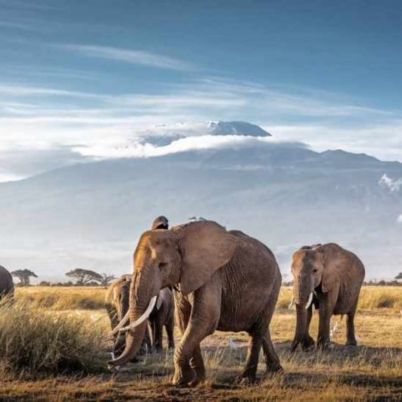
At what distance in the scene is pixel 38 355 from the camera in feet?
46.0

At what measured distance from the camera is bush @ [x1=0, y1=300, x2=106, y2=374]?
14047 mm

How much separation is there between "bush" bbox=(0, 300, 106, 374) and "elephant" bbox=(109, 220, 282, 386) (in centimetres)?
244

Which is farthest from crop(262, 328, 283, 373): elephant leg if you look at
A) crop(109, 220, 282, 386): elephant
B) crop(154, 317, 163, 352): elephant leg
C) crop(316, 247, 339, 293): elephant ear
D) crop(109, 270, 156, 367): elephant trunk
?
crop(316, 247, 339, 293): elephant ear

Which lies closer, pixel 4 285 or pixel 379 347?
pixel 379 347

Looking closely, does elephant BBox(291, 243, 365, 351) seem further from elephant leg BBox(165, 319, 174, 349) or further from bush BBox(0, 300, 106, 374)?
bush BBox(0, 300, 106, 374)

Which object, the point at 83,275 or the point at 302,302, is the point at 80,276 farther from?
the point at 302,302

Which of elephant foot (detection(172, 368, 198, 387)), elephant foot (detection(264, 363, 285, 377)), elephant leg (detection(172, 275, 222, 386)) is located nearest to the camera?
elephant leg (detection(172, 275, 222, 386))

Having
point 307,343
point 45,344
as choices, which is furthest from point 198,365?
point 307,343

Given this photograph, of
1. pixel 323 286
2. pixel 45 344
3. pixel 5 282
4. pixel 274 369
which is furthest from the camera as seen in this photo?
pixel 5 282

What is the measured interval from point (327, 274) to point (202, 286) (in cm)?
854

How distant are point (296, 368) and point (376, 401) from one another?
→ 10.7 ft

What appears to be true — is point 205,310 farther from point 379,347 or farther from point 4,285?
point 4,285

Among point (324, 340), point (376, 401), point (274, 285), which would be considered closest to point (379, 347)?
point (324, 340)

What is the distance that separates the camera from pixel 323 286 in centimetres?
2008
